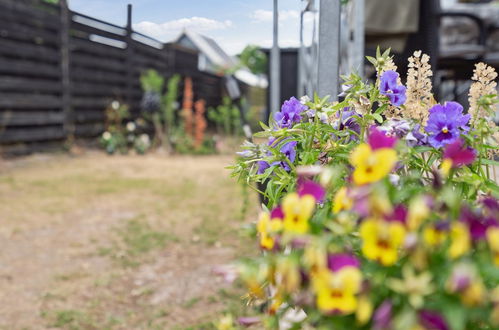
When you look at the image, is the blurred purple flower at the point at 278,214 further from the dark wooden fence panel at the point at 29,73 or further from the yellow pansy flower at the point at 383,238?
the dark wooden fence panel at the point at 29,73

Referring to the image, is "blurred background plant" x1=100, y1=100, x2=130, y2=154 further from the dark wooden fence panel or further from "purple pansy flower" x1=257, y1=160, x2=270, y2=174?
"purple pansy flower" x1=257, y1=160, x2=270, y2=174

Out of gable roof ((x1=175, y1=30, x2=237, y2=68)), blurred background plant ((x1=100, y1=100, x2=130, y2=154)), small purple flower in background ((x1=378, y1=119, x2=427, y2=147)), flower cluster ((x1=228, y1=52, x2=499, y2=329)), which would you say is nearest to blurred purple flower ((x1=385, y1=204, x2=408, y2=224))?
flower cluster ((x1=228, y1=52, x2=499, y2=329))

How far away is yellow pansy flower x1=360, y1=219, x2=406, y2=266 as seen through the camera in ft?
1.46

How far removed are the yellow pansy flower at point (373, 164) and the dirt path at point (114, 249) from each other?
5.27ft

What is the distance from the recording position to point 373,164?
492 mm

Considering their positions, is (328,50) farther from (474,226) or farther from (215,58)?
(215,58)

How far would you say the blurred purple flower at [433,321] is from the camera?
16.9 inches

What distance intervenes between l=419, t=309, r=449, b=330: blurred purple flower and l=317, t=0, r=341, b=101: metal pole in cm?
A: 93

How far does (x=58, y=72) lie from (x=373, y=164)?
21.7ft

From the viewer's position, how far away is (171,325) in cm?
198

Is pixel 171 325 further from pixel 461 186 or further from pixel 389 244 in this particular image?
pixel 389 244

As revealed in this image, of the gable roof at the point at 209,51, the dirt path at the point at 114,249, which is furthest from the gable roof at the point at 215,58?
the dirt path at the point at 114,249

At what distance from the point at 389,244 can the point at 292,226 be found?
0.09 m

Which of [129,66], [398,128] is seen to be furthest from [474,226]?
[129,66]
